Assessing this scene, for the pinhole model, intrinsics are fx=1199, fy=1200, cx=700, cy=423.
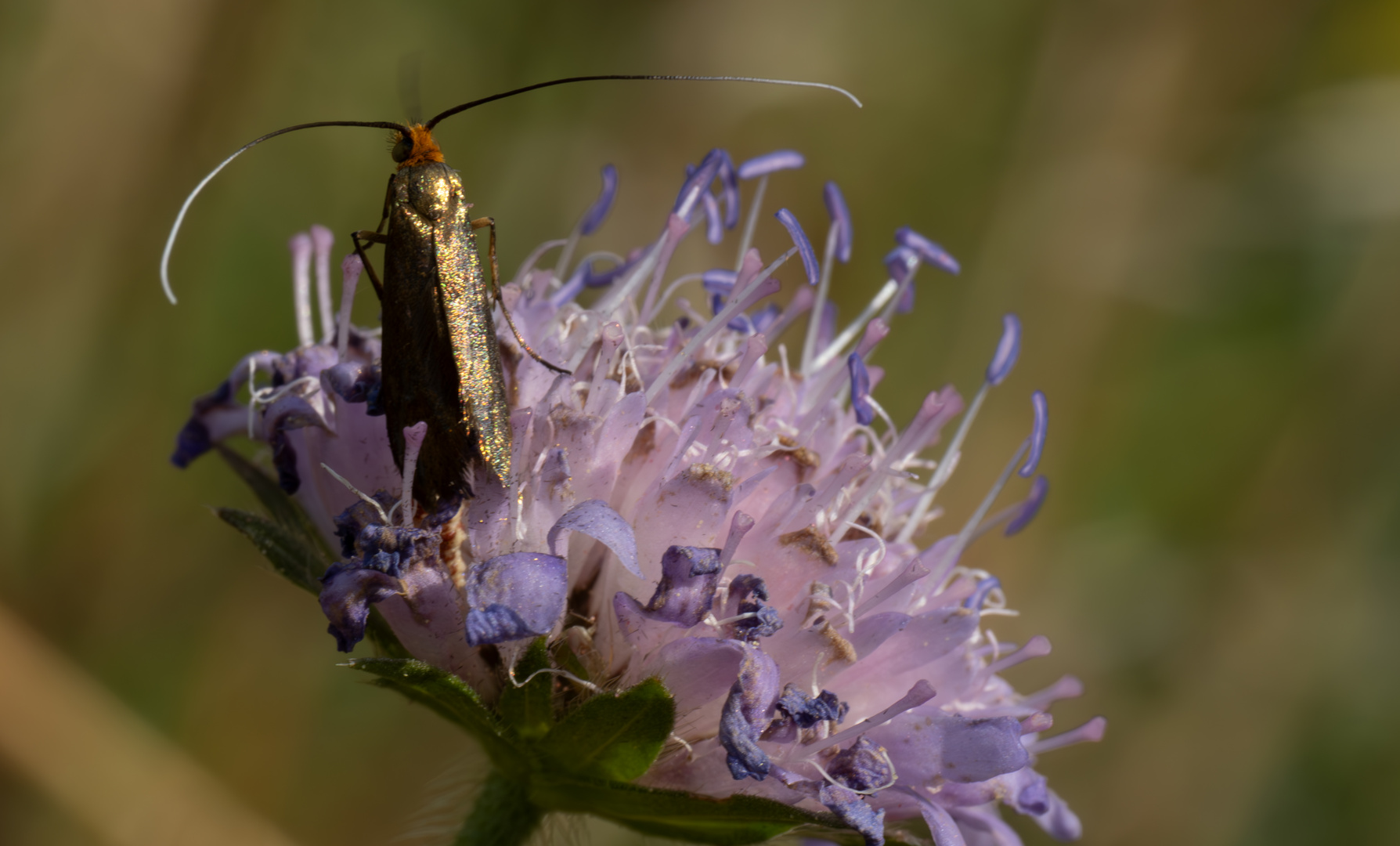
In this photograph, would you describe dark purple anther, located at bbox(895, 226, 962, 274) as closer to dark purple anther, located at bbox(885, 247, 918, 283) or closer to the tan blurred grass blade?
dark purple anther, located at bbox(885, 247, 918, 283)

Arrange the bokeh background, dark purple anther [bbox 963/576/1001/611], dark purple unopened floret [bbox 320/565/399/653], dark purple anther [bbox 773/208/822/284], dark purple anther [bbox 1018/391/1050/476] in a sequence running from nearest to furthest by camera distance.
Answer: dark purple unopened floret [bbox 320/565/399/653] < dark purple anther [bbox 773/208/822/284] < dark purple anther [bbox 1018/391/1050/476] < dark purple anther [bbox 963/576/1001/611] < the bokeh background

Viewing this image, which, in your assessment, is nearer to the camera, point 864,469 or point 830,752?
point 830,752

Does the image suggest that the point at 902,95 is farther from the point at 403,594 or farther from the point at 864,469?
the point at 403,594

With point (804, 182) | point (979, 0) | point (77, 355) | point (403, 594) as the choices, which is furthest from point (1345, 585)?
point (77, 355)

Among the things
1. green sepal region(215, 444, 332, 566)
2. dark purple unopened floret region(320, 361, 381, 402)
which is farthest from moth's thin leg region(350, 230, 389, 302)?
green sepal region(215, 444, 332, 566)

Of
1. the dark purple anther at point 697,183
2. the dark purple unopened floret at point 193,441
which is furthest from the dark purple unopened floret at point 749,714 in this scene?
the dark purple unopened floret at point 193,441

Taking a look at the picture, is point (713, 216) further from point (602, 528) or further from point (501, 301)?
point (602, 528)

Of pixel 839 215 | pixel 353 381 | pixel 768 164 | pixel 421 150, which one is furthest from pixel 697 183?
pixel 353 381
